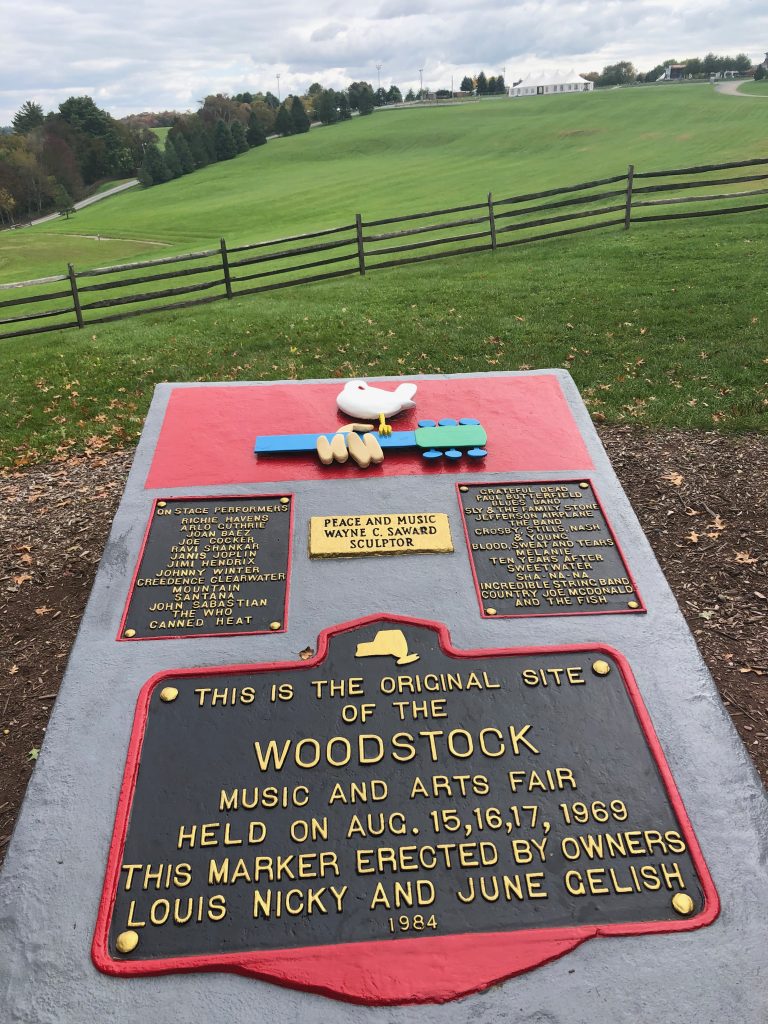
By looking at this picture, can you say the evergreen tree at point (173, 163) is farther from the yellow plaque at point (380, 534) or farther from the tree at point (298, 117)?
the yellow plaque at point (380, 534)

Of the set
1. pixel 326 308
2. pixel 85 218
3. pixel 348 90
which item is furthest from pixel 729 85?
pixel 326 308

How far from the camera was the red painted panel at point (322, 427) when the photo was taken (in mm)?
4531

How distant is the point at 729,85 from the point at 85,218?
61818 mm

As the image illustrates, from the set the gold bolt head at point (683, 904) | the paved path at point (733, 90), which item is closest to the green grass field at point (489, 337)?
the gold bolt head at point (683, 904)

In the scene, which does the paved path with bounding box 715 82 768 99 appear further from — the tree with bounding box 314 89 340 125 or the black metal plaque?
the black metal plaque

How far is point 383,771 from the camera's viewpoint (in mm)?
3125

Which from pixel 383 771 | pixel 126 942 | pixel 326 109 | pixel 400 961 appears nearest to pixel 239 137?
pixel 326 109

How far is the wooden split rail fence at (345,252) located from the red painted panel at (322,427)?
929 centimetres

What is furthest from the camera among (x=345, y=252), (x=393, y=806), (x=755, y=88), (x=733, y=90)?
(x=755, y=88)

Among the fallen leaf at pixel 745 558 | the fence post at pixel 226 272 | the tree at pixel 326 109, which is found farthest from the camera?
the tree at pixel 326 109

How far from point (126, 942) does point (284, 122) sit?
8427 centimetres

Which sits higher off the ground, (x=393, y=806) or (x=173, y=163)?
(x=173, y=163)

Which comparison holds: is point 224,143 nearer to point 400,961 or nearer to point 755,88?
point 755,88

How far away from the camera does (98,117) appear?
69.5 m
